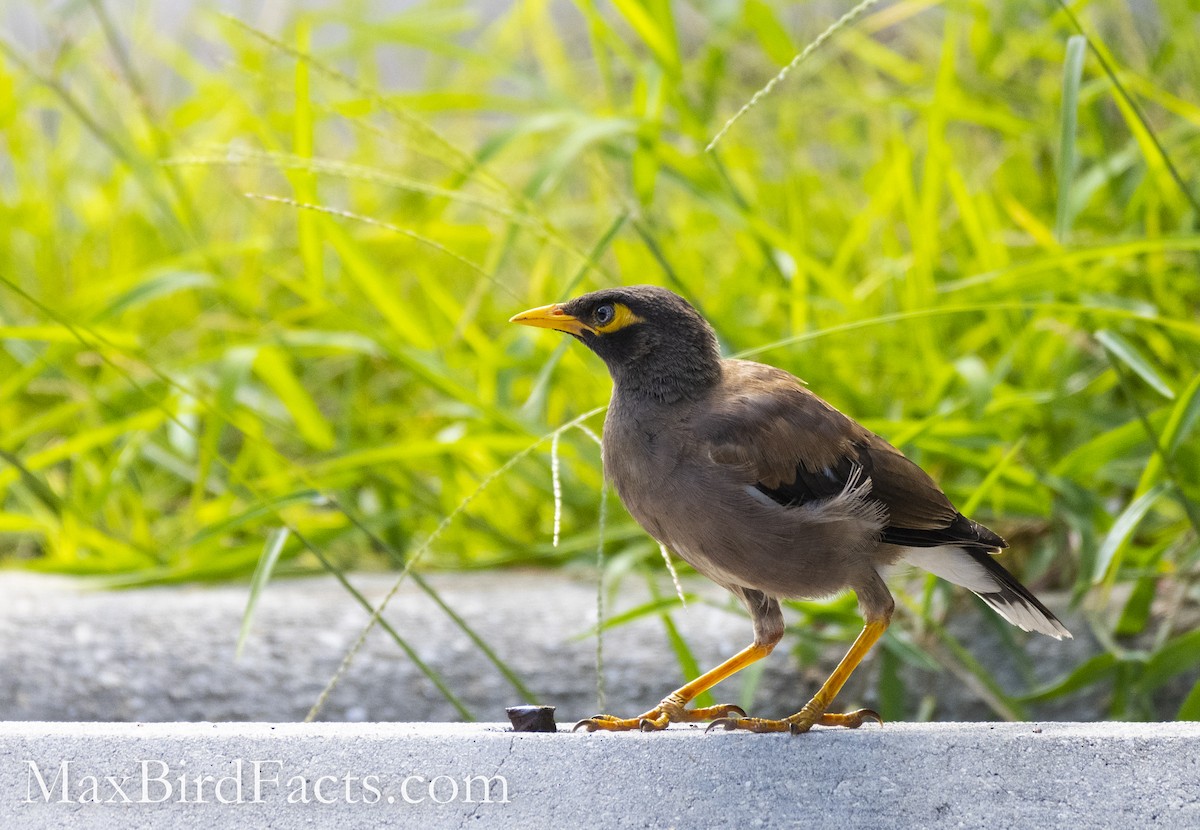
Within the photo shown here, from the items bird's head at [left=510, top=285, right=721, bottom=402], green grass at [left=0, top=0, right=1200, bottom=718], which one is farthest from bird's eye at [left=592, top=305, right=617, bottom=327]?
green grass at [left=0, top=0, right=1200, bottom=718]

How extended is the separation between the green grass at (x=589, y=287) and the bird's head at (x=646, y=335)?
7.1 inches

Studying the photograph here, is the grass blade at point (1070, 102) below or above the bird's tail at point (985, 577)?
above

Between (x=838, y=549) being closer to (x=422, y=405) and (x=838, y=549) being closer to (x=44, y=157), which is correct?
(x=422, y=405)

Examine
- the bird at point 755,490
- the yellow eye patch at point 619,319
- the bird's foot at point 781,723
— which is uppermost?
the yellow eye patch at point 619,319

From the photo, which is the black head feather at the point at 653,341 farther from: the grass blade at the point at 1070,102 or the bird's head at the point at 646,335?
the grass blade at the point at 1070,102

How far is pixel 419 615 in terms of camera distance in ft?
9.68

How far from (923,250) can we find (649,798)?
6.96ft

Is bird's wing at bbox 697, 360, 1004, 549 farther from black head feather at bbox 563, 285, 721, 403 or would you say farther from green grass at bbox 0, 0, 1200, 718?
green grass at bbox 0, 0, 1200, 718

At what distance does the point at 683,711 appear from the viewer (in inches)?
77.9

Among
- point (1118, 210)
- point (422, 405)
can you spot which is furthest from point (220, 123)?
point (1118, 210)

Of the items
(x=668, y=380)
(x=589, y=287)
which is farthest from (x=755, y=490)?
(x=589, y=287)

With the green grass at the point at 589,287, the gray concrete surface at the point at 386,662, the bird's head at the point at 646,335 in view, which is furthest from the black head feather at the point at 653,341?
the gray concrete surface at the point at 386,662

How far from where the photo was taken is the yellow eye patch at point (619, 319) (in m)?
2.04

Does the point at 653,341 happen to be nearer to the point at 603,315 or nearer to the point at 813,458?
the point at 603,315
